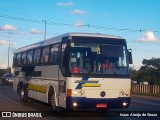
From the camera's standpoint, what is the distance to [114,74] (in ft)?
46.4

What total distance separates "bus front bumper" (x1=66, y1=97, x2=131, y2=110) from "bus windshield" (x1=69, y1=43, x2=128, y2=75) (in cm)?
100

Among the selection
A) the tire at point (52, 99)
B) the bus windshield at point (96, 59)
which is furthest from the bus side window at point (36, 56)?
the bus windshield at point (96, 59)

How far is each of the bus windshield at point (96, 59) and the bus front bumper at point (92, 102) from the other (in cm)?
100

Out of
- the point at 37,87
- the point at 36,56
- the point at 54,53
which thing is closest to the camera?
the point at 54,53

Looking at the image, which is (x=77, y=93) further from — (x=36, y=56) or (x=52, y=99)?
(x=36, y=56)

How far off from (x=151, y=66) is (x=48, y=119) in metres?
52.1

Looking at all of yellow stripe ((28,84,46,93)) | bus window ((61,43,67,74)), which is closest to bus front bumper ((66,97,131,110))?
bus window ((61,43,67,74))

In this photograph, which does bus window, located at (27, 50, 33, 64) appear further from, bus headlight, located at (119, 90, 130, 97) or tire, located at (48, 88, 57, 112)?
bus headlight, located at (119, 90, 130, 97)

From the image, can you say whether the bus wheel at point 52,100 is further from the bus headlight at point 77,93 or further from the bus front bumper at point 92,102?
the bus headlight at point 77,93

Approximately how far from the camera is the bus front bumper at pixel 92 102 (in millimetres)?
13702

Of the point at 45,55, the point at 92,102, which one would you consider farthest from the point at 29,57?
the point at 92,102

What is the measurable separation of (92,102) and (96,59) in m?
1.60

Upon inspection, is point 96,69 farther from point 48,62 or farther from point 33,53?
point 33,53

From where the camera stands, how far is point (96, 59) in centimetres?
1403
